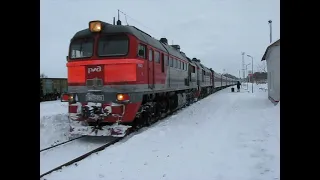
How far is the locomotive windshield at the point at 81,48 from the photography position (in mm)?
9539

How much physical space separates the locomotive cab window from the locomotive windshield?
0.36 metres

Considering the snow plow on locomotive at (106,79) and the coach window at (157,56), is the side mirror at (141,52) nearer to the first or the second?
the snow plow on locomotive at (106,79)

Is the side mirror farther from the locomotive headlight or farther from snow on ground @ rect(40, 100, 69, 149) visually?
snow on ground @ rect(40, 100, 69, 149)

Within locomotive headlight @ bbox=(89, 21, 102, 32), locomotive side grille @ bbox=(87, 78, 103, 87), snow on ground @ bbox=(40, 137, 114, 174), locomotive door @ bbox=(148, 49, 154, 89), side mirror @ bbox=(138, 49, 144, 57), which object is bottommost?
snow on ground @ bbox=(40, 137, 114, 174)

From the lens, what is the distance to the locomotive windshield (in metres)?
9.54

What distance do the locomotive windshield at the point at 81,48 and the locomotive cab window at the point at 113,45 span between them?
357mm

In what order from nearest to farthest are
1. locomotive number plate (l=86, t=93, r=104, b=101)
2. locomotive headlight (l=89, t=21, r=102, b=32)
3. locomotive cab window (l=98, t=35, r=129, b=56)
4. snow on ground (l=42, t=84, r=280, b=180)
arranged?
snow on ground (l=42, t=84, r=280, b=180) < locomotive number plate (l=86, t=93, r=104, b=101) < locomotive cab window (l=98, t=35, r=129, b=56) < locomotive headlight (l=89, t=21, r=102, b=32)

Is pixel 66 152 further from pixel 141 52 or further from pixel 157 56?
pixel 157 56

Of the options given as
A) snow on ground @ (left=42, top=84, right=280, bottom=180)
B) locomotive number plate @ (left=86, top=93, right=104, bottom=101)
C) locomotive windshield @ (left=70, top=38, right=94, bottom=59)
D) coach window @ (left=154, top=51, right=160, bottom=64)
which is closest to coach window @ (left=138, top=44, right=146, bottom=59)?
coach window @ (left=154, top=51, right=160, bottom=64)

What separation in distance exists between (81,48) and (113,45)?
3.79 ft

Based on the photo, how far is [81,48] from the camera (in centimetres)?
972

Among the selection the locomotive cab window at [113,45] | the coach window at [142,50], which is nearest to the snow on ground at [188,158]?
the coach window at [142,50]
